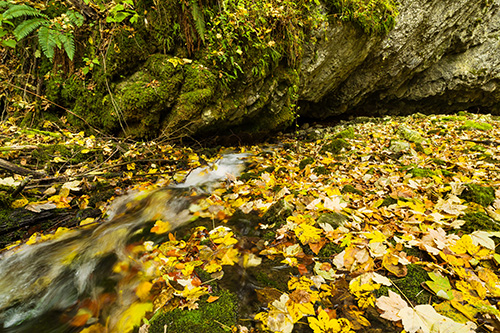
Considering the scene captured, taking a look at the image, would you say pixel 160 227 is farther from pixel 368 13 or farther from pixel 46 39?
pixel 368 13

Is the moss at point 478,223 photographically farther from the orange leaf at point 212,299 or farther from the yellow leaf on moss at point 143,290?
the yellow leaf on moss at point 143,290

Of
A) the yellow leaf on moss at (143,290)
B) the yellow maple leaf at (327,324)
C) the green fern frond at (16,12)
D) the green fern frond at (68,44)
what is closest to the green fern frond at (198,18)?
the green fern frond at (68,44)

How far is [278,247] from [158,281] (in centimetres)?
116

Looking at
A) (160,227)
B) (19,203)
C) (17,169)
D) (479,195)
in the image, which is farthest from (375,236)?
(17,169)

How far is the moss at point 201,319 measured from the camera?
139 cm

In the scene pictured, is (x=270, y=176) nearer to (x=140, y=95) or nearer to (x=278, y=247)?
(x=278, y=247)

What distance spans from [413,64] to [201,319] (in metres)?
12.5

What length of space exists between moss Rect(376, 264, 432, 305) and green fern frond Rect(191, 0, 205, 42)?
4.71 m

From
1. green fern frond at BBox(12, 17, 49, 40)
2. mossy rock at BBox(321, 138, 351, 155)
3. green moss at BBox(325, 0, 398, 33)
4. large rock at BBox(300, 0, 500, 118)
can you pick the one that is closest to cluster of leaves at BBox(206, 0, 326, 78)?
green moss at BBox(325, 0, 398, 33)

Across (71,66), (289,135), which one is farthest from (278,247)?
(289,135)

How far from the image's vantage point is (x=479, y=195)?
89.1 inches

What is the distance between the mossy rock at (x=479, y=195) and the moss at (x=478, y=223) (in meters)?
0.33

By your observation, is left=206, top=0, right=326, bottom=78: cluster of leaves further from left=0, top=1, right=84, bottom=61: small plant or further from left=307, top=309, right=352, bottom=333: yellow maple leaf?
left=307, top=309, right=352, bottom=333: yellow maple leaf

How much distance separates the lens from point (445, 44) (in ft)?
30.6
